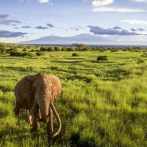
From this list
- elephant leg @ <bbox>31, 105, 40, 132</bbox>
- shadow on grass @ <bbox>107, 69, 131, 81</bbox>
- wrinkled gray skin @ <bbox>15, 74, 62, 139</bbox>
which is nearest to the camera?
wrinkled gray skin @ <bbox>15, 74, 62, 139</bbox>

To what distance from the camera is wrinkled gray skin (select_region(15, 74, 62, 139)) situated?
18.9ft

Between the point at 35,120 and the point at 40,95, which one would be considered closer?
the point at 40,95

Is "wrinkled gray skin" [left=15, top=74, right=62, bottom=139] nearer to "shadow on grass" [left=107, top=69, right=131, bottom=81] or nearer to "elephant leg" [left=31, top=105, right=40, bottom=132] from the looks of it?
"elephant leg" [left=31, top=105, right=40, bottom=132]

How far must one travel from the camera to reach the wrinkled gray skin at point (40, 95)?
577 centimetres

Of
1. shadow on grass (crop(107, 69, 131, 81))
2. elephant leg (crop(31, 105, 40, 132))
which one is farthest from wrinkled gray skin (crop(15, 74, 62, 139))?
shadow on grass (crop(107, 69, 131, 81))

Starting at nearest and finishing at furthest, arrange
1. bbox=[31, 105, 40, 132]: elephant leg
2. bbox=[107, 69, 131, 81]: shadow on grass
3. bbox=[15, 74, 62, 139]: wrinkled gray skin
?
bbox=[15, 74, 62, 139]: wrinkled gray skin < bbox=[31, 105, 40, 132]: elephant leg < bbox=[107, 69, 131, 81]: shadow on grass

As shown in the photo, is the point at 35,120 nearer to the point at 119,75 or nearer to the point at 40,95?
the point at 40,95

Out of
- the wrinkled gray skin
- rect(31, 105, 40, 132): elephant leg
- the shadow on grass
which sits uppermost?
the wrinkled gray skin

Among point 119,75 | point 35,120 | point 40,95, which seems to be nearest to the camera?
point 40,95

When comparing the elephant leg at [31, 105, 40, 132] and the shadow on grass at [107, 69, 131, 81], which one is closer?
the elephant leg at [31, 105, 40, 132]

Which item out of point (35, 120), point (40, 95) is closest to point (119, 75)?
point (35, 120)

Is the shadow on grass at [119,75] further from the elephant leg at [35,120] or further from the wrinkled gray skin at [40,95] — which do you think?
the wrinkled gray skin at [40,95]

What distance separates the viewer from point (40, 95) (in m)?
5.77

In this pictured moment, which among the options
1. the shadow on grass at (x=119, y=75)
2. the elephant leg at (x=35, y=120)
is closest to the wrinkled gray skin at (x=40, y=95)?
the elephant leg at (x=35, y=120)
